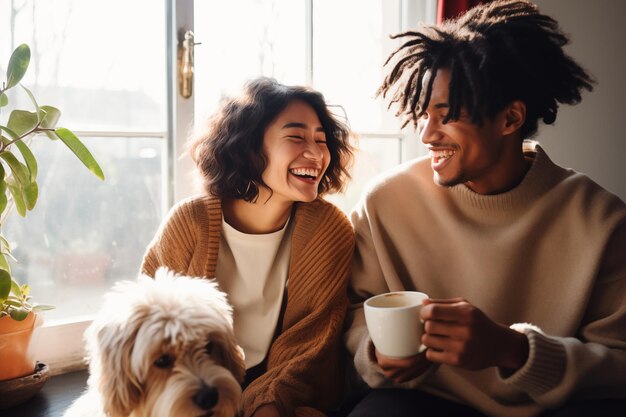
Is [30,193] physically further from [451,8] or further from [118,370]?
[451,8]

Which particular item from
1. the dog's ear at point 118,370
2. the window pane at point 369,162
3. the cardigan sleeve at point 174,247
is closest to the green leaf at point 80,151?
the cardigan sleeve at point 174,247

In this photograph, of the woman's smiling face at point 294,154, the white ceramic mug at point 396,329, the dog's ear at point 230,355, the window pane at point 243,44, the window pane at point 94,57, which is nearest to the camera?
the white ceramic mug at point 396,329

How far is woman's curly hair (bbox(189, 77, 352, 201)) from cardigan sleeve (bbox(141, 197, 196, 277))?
0.15 metres

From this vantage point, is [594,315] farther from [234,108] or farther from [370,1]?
[370,1]

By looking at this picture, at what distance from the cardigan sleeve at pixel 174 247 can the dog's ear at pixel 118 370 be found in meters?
0.41

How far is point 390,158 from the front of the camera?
286cm

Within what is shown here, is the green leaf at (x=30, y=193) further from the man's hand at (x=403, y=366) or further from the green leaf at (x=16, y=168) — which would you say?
the man's hand at (x=403, y=366)

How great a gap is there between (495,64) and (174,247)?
1001 mm

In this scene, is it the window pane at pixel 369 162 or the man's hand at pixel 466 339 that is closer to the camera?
the man's hand at pixel 466 339

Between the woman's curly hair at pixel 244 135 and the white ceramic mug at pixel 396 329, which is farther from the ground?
the woman's curly hair at pixel 244 135

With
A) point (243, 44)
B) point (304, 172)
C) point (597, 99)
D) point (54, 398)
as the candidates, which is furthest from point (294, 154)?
point (597, 99)

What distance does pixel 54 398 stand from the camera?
1.75m

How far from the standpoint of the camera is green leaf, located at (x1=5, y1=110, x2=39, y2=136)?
153 centimetres

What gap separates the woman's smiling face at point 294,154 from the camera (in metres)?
1.61
